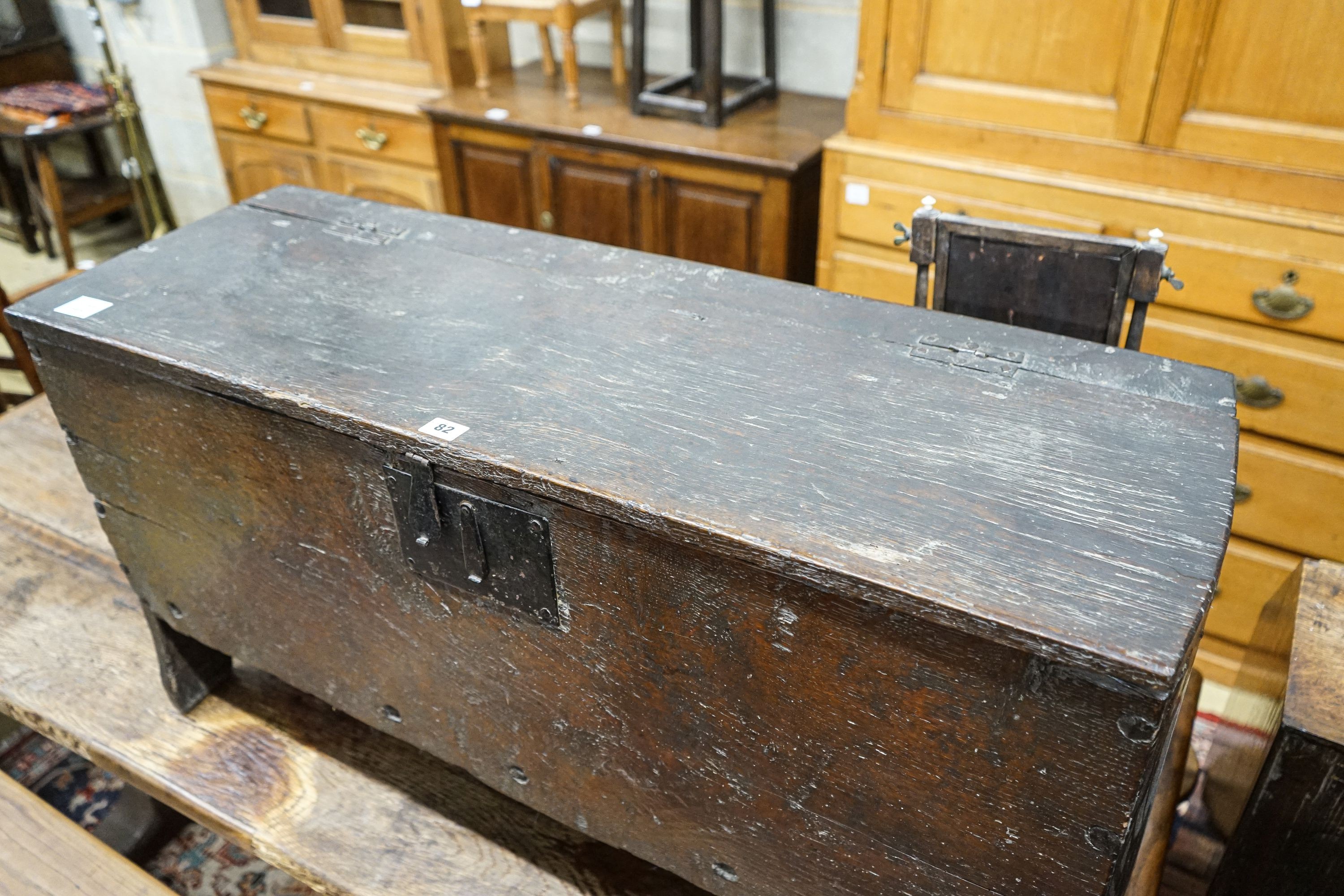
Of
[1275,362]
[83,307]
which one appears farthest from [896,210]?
[83,307]

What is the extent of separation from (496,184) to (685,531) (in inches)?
84.7

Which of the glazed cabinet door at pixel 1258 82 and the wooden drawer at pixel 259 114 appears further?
the wooden drawer at pixel 259 114

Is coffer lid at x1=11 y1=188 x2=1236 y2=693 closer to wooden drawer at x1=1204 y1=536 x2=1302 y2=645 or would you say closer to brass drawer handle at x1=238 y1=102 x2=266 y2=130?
wooden drawer at x1=1204 y1=536 x2=1302 y2=645

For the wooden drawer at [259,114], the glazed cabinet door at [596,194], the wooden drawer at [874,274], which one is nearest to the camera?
the wooden drawer at [874,274]

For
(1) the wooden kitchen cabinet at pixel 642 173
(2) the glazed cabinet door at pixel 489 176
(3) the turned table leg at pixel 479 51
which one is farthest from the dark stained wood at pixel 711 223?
(3) the turned table leg at pixel 479 51

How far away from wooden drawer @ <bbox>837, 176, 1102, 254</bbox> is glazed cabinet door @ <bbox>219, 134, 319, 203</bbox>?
6.14 ft

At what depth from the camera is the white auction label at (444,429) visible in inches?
39.1

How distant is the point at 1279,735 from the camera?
1.03 meters

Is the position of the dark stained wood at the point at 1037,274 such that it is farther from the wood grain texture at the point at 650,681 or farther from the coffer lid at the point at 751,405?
the wood grain texture at the point at 650,681

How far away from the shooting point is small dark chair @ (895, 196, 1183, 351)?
1.42 metres

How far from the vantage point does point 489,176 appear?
9.16 ft

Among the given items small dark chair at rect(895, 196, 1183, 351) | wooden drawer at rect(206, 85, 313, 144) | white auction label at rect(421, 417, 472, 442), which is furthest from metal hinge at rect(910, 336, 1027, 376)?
wooden drawer at rect(206, 85, 313, 144)

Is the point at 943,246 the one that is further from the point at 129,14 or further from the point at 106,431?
the point at 129,14

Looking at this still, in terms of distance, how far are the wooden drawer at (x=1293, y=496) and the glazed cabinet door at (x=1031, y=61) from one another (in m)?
0.71
